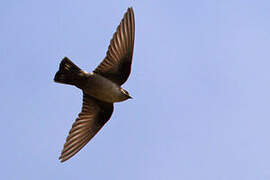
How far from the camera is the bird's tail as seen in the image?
21.4 ft

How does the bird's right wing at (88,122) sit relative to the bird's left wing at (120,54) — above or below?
below

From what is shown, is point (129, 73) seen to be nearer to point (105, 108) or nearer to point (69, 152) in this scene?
point (105, 108)

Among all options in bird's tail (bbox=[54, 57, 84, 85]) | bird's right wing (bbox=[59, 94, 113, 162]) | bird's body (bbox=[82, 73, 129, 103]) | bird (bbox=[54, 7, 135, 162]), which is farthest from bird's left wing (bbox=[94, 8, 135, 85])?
bird's right wing (bbox=[59, 94, 113, 162])

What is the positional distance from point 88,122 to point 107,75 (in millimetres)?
850

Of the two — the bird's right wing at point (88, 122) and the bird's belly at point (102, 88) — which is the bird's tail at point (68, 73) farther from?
the bird's right wing at point (88, 122)

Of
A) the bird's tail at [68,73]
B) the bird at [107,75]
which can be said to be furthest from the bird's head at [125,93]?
the bird's tail at [68,73]

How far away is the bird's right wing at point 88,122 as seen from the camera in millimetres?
7160

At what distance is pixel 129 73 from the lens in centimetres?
682

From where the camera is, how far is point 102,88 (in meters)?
6.69

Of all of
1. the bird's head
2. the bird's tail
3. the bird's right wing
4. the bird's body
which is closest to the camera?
the bird's tail

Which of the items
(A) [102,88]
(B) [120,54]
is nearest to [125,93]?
(A) [102,88]

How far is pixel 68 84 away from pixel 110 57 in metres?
0.63

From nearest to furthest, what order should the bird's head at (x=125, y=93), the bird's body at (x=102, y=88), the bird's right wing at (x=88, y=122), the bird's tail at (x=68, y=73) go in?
the bird's tail at (x=68, y=73), the bird's body at (x=102, y=88), the bird's head at (x=125, y=93), the bird's right wing at (x=88, y=122)

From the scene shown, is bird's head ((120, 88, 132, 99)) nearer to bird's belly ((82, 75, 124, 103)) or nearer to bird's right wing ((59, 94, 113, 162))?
bird's belly ((82, 75, 124, 103))
